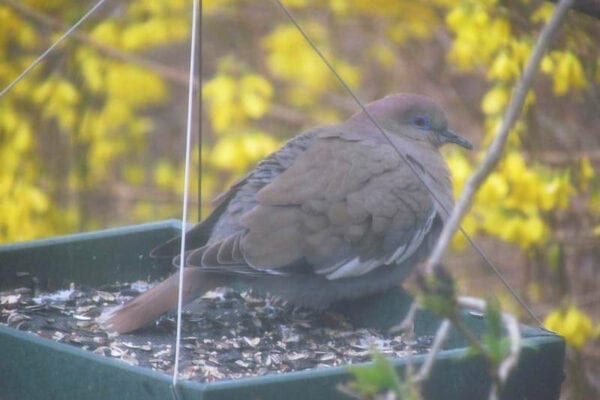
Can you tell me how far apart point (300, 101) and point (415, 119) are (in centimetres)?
350

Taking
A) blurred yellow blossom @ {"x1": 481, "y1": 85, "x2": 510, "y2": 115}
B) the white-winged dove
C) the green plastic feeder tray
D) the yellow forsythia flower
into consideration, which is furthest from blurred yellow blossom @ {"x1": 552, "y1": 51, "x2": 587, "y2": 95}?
the green plastic feeder tray

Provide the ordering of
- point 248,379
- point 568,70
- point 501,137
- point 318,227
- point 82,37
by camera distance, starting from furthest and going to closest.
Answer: point 82,37 < point 568,70 < point 318,227 < point 248,379 < point 501,137

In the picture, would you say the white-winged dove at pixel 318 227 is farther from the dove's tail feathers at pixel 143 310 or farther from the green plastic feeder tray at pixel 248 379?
the green plastic feeder tray at pixel 248 379

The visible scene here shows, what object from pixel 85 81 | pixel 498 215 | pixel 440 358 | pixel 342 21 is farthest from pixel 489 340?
pixel 342 21

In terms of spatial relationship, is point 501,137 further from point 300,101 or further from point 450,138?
point 300,101

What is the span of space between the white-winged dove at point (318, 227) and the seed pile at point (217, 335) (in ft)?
0.33

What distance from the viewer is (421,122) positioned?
455cm

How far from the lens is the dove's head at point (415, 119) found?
14.8 ft

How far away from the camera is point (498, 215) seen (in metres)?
4.94

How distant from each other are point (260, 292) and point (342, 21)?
14.4 feet

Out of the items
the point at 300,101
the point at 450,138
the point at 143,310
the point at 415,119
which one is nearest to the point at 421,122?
the point at 415,119

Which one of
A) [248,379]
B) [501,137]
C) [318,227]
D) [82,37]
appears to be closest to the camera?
[501,137]

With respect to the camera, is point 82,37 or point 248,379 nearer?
point 248,379

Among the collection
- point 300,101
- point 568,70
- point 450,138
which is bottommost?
point 300,101
